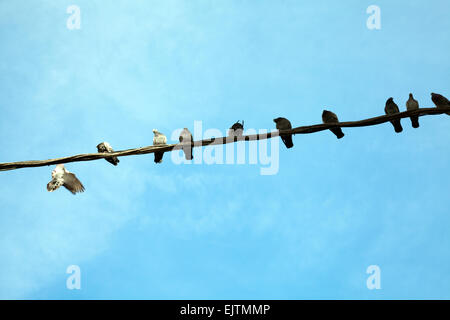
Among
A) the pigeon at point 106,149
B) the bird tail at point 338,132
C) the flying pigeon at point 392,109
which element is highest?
the flying pigeon at point 392,109

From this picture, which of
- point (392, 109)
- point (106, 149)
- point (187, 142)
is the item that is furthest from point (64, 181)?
point (392, 109)

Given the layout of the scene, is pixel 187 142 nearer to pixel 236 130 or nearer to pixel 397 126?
pixel 236 130

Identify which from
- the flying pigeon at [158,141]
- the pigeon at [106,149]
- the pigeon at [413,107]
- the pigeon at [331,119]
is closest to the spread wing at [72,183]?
the pigeon at [106,149]

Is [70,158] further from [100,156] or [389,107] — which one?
[389,107]

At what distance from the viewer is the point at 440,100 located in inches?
294

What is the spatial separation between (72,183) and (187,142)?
189 cm

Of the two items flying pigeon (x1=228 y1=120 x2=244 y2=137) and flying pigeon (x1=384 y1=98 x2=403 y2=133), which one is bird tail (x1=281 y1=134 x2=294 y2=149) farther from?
flying pigeon (x1=384 y1=98 x2=403 y2=133)

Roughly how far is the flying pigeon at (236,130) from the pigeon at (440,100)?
9.13 feet

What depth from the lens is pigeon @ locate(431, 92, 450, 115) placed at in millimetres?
7438

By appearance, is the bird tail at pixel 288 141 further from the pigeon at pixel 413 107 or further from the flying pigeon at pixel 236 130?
the pigeon at pixel 413 107

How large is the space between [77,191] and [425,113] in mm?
5167

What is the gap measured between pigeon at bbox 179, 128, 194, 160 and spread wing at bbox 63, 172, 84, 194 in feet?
5.67

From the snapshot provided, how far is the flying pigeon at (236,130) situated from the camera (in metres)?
7.15
